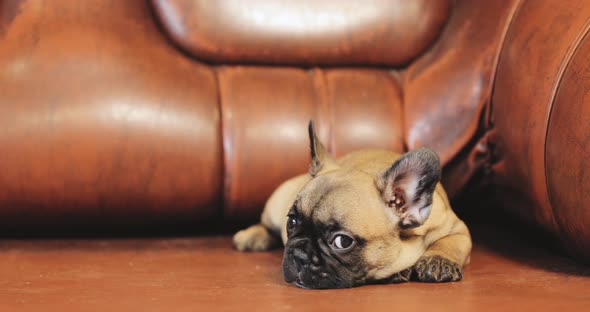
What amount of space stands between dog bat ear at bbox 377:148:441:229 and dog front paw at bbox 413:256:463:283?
75 millimetres

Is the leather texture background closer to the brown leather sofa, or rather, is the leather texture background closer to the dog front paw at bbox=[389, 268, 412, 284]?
the brown leather sofa

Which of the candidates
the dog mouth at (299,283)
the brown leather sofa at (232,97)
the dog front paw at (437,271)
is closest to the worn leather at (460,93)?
the brown leather sofa at (232,97)

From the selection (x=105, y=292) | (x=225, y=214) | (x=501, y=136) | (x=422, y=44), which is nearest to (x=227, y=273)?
(x=105, y=292)

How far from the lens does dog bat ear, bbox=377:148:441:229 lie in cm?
118

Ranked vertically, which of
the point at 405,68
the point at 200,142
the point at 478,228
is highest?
the point at 405,68

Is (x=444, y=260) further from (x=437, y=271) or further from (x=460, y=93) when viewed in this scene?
(x=460, y=93)

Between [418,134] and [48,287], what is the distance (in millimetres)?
848

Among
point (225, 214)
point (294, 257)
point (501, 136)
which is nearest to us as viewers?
point (294, 257)

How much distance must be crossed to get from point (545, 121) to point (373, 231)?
1.19ft

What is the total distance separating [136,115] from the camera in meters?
1.50

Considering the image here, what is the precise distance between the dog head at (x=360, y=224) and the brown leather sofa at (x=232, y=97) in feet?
0.86

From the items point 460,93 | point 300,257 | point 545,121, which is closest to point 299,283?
point 300,257

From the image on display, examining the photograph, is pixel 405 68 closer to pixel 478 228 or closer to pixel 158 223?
pixel 478 228

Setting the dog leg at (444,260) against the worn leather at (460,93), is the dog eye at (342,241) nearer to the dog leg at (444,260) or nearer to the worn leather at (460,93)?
the dog leg at (444,260)
